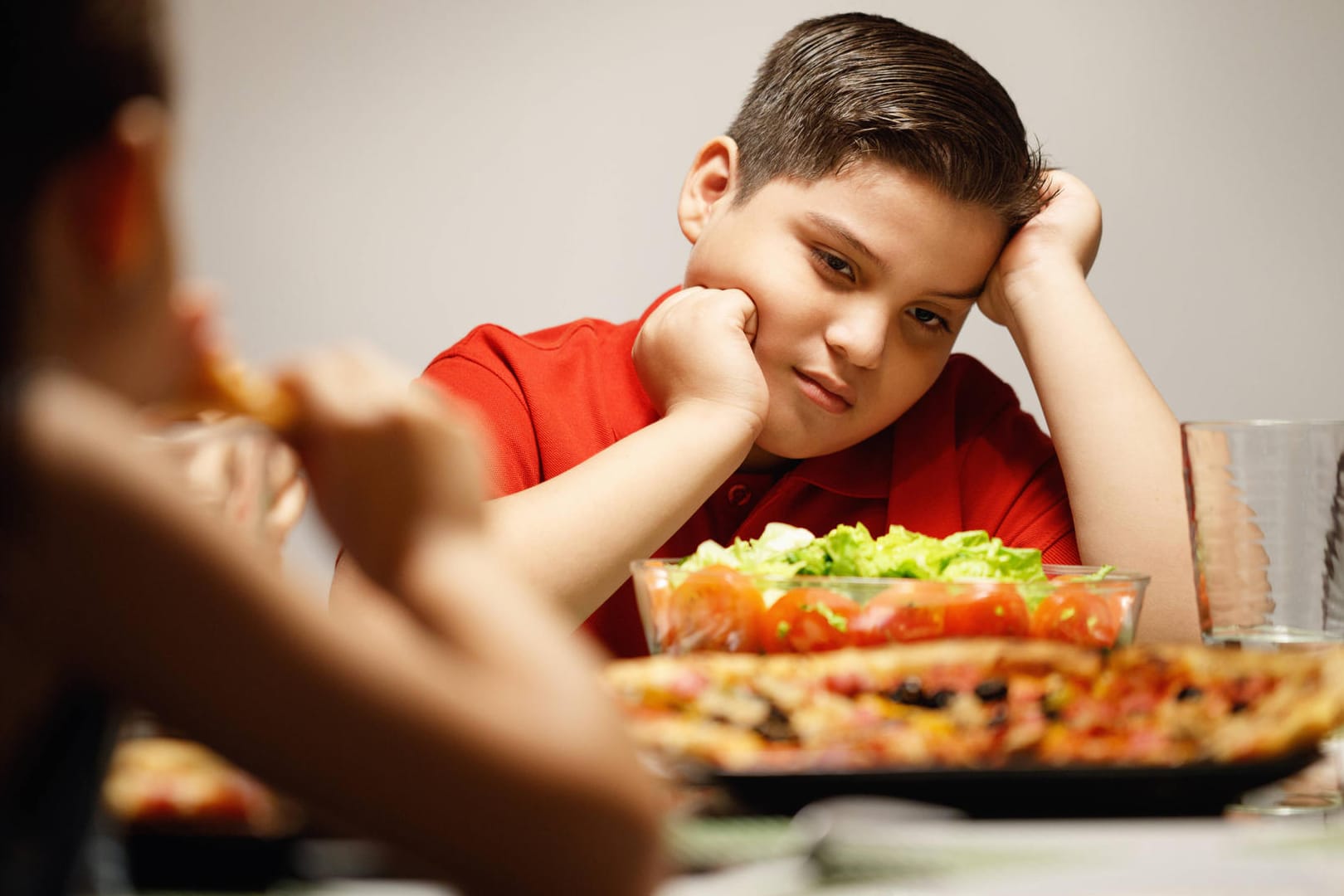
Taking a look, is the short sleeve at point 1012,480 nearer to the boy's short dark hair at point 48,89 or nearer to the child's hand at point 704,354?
the child's hand at point 704,354

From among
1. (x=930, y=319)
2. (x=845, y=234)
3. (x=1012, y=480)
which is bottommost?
(x=1012, y=480)

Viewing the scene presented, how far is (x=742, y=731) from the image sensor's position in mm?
488

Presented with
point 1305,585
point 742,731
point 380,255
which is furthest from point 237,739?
point 380,255

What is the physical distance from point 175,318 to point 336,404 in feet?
0.16

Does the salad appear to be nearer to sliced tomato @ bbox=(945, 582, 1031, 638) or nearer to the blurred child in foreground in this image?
sliced tomato @ bbox=(945, 582, 1031, 638)

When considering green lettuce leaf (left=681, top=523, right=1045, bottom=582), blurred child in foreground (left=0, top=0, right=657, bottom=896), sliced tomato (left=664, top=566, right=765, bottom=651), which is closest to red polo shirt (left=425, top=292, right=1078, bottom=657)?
green lettuce leaf (left=681, top=523, right=1045, bottom=582)

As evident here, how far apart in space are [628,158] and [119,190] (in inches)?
77.8

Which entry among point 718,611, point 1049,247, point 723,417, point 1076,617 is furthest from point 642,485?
point 1049,247

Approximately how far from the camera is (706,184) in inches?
55.2

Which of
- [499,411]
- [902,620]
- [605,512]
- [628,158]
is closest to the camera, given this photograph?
[902,620]

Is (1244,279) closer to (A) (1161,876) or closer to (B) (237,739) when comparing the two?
(A) (1161,876)

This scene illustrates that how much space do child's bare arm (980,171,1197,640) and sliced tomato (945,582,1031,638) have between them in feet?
1.39

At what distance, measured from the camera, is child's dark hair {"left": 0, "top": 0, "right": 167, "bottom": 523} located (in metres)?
0.25

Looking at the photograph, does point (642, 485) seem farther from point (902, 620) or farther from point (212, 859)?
point (212, 859)
